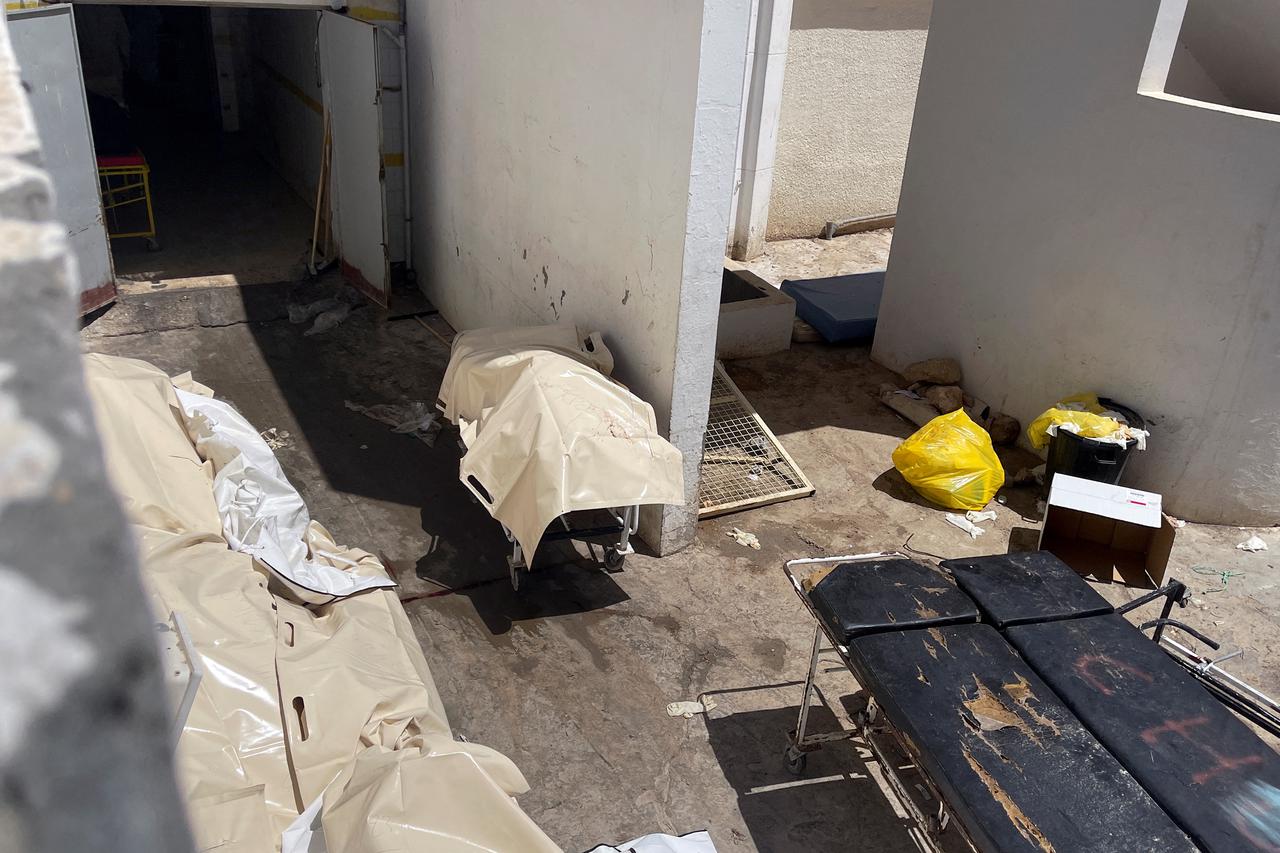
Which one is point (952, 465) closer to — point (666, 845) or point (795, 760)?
point (795, 760)

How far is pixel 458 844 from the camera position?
2.97m

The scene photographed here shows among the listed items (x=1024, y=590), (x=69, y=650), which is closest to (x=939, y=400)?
(x=1024, y=590)

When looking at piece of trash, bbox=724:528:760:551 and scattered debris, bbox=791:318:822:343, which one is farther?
scattered debris, bbox=791:318:822:343

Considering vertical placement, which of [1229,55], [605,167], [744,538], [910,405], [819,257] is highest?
[1229,55]

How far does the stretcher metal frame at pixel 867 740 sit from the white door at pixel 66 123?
6395 mm

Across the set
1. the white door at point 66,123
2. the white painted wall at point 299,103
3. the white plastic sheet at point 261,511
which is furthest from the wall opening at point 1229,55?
the white door at point 66,123

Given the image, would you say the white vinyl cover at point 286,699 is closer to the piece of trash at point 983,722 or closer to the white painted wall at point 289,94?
the piece of trash at point 983,722

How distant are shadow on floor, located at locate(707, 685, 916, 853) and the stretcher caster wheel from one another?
0.08 feet

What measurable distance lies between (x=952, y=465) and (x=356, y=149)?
5947 mm

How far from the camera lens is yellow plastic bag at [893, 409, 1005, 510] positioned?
639cm

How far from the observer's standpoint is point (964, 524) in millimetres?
6328

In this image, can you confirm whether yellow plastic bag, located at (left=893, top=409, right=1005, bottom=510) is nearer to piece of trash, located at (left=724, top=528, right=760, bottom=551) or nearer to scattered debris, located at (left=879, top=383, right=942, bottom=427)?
scattered debris, located at (left=879, top=383, right=942, bottom=427)

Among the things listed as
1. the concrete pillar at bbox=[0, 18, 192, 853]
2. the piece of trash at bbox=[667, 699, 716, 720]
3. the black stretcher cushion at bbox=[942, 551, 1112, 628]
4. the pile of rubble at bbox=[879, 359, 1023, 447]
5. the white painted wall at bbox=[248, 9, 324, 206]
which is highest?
the concrete pillar at bbox=[0, 18, 192, 853]

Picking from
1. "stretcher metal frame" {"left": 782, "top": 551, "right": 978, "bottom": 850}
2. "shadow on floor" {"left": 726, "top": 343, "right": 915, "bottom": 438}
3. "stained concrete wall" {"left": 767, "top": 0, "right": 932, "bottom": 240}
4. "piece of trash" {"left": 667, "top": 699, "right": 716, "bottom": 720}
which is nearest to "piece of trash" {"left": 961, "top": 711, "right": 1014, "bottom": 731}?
"stretcher metal frame" {"left": 782, "top": 551, "right": 978, "bottom": 850}
